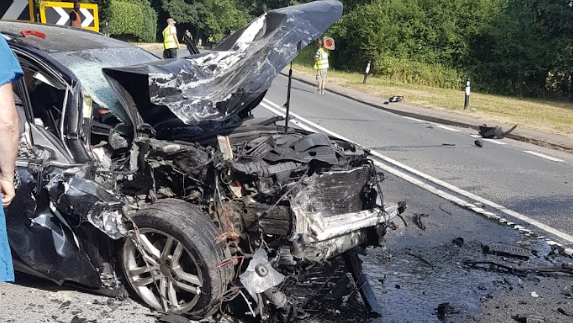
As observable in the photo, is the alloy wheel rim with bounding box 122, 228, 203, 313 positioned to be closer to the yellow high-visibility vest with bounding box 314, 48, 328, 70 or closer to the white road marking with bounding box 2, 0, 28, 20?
the white road marking with bounding box 2, 0, 28, 20

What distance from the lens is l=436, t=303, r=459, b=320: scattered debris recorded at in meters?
4.11

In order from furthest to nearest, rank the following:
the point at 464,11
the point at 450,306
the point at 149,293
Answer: the point at 464,11 < the point at 450,306 < the point at 149,293

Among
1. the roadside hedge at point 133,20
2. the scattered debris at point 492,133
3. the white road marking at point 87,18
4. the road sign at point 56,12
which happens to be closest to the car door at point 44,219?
the road sign at point 56,12

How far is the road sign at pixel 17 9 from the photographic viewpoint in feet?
25.2

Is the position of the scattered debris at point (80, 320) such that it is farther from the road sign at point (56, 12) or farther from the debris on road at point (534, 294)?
the road sign at point (56, 12)

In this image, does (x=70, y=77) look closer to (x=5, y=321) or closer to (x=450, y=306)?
(x=5, y=321)

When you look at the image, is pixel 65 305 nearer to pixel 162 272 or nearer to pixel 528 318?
pixel 162 272

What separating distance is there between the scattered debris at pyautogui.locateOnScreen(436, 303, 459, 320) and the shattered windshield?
2665 mm

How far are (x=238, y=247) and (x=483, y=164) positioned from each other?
278 inches

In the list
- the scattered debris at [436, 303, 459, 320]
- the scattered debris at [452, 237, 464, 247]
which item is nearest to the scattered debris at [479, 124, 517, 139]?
the scattered debris at [452, 237, 464, 247]

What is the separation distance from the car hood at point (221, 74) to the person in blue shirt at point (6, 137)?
1248mm

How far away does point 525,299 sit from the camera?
4.42 meters

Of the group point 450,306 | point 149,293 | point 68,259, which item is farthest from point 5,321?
point 450,306

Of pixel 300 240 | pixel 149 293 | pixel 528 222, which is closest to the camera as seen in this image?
pixel 300 240
